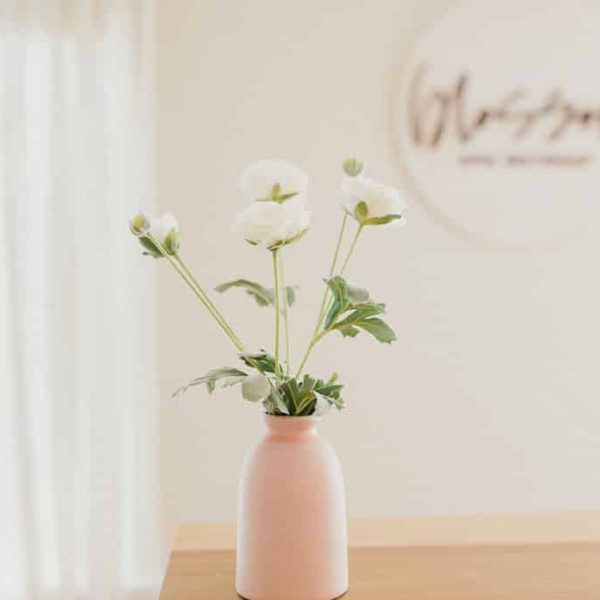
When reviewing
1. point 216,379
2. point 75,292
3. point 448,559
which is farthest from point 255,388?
point 75,292

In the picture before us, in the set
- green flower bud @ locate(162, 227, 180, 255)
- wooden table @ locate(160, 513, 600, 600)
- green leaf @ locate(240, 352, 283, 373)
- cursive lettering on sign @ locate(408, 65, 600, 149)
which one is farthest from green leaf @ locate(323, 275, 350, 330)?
cursive lettering on sign @ locate(408, 65, 600, 149)

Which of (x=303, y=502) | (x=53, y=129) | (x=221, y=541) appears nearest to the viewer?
(x=303, y=502)

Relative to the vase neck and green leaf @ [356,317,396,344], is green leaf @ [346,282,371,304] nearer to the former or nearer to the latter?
green leaf @ [356,317,396,344]

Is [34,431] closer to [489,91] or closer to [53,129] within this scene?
[53,129]

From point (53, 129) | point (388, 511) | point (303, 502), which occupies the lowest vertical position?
point (388, 511)

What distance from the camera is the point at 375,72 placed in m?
2.46

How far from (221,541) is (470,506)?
Answer: 118cm

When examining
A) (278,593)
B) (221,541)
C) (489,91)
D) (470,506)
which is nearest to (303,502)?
(278,593)

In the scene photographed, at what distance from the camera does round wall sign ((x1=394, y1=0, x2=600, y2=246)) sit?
2453mm

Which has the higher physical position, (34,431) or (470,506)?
(34,431)

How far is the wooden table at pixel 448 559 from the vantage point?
4.26ft

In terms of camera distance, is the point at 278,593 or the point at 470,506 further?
the point at 470,506

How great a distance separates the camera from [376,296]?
2475mm

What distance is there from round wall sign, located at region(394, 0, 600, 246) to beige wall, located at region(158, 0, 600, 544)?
0.07m
